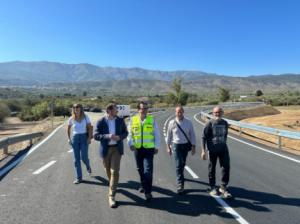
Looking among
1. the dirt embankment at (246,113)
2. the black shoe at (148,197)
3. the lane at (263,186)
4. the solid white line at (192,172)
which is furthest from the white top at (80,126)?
the dirt embankment at (246,113)

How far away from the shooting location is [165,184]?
8812mm

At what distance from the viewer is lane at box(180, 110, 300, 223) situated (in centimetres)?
664

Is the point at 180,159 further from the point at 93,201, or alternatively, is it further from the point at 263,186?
the point at 263,186

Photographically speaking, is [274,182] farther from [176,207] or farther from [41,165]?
[41,165]

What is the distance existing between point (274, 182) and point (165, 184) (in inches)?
104

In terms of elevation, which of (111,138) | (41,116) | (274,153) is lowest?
(41,116)

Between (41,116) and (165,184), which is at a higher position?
(165,184)

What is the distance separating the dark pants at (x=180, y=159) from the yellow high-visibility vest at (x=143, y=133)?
75 cm

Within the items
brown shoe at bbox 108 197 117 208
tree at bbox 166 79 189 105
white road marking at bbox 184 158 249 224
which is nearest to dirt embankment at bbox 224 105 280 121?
tree at bbox 166 79 189 105

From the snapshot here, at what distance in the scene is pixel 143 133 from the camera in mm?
7488

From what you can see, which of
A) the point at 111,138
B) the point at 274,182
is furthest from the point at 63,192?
the point at 274,182

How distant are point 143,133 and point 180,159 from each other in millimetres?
1096

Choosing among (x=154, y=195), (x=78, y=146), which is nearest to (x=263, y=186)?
(x=154, y=195)

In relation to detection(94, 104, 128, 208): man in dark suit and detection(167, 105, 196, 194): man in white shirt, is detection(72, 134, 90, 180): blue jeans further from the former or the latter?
detection(167, 105, 196, 194): man in white shirt
